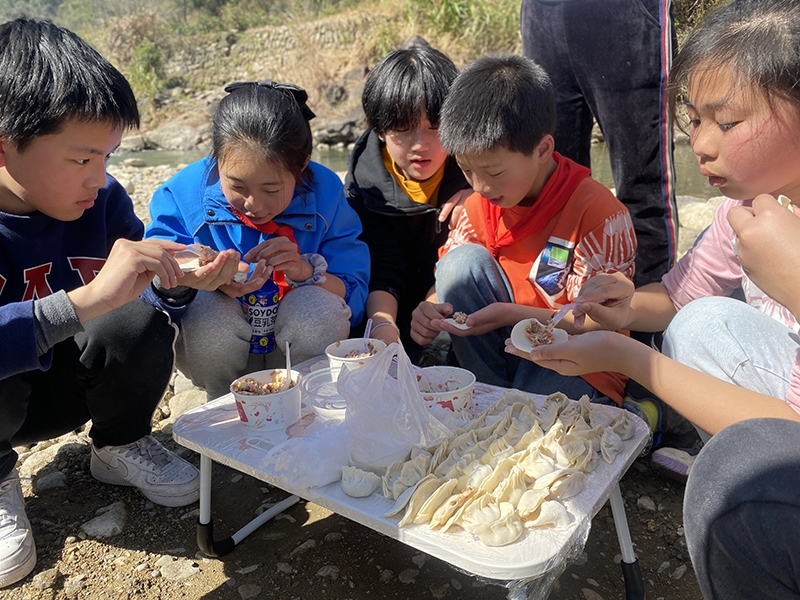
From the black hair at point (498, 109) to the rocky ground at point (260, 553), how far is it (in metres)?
1.21

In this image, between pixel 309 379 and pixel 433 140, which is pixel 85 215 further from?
pixel 433 140

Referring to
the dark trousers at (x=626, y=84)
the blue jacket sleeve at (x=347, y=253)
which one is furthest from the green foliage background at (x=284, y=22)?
the blue jacket sleeve at (x=347, y=253)

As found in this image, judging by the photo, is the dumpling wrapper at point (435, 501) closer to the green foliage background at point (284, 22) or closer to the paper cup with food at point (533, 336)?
the paper cup with food at point (533, 336)

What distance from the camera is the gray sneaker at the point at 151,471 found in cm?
190

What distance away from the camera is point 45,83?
153 cm

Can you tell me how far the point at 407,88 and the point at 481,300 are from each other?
0.86 metres

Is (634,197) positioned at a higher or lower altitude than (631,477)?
higher

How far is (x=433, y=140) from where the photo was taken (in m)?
2.34

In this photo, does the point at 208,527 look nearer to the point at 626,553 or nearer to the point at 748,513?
the point at 626,553

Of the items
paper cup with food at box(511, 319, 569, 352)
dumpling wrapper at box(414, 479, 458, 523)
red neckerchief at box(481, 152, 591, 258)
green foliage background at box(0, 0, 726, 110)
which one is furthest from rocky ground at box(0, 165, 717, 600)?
green foliage background at box(0, 0, 726, 110)

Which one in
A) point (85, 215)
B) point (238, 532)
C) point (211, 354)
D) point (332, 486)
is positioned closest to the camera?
point (332, 486)

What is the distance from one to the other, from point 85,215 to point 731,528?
1912mm

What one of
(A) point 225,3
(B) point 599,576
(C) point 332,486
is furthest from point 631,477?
(A) point 225,3

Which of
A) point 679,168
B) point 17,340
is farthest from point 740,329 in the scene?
point 679,168
